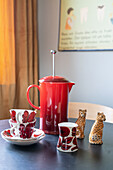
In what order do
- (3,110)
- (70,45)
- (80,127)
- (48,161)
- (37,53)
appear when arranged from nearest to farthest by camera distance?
(48,161) < (80,127) < (3,110) < (70,45) < (37,53)

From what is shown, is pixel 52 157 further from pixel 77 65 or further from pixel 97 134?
pixel 77 65

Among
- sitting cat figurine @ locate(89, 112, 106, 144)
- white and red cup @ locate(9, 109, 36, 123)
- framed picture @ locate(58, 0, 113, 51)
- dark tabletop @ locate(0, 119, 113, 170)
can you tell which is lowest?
dark tabletop @ locate(0, 119, 113, 170)

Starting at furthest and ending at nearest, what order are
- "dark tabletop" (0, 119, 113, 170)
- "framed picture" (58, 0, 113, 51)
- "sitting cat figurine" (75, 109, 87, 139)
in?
1. "framed picture" (58, 0, 113, 51)
2. "sitting cat figurine" (75, 109, 87, 139)
3. "dark tabletop" (0, 119, 113, 170)

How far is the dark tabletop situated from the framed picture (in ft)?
5.22

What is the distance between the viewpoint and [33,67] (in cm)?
289

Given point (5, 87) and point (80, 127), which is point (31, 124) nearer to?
point (80, 127)

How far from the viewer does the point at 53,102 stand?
1.17 m

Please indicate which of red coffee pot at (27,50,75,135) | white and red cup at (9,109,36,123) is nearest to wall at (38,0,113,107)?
red coffee pot at (27,50,75,135)

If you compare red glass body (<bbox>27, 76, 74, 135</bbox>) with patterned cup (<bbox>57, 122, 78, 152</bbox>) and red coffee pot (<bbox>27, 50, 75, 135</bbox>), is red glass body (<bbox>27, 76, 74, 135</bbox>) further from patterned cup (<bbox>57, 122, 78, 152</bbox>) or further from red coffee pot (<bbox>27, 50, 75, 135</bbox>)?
patterned cup (<bbox>57, 122, 78, 152</bbox>)

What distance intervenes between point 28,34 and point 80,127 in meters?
1.84

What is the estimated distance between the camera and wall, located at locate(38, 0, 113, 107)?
252 centimetres

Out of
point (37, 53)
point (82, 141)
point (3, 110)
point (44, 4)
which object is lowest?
point (3, 110)

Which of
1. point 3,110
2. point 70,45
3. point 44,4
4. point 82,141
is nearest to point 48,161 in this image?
point 82,141

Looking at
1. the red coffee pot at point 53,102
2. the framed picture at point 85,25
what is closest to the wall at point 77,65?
the framed picture at point 85,25
